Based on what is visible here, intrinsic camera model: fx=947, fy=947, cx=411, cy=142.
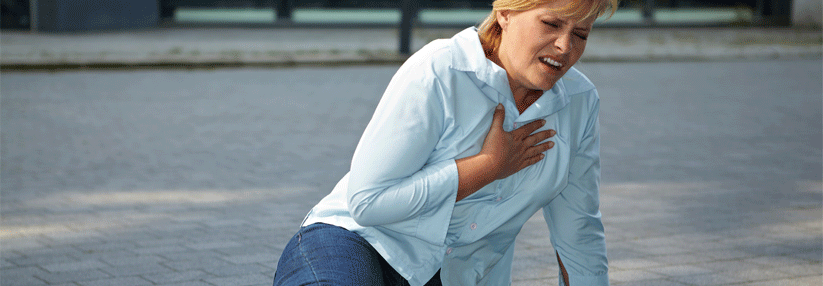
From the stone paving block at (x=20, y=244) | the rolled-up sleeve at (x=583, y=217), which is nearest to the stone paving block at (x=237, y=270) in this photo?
the stone paving block at (x=20, y=244)

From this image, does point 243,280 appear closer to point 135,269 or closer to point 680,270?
point 135,269

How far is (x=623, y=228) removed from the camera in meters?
4.83

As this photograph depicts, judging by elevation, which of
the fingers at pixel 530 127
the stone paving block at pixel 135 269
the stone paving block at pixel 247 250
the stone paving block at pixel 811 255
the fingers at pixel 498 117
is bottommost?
the stone paving block at pixel 247 250

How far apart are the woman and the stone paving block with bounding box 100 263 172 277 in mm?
1849

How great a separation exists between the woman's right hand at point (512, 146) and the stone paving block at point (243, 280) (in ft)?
6.01

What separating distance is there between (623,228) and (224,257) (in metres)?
2.01

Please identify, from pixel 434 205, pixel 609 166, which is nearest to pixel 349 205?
pixel 434 205

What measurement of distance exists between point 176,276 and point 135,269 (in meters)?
0.22

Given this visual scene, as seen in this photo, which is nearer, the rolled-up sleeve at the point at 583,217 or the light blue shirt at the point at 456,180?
the light blue shirt at the point at 456,180

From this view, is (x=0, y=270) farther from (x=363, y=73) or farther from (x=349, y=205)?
(x=363, y=73)

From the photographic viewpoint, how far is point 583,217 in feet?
8.10

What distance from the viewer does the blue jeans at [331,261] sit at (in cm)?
204

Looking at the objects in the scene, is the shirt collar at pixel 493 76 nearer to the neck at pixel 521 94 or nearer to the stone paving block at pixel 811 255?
the neck at pixel 521 94

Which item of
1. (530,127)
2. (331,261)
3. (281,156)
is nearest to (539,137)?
(530,127)
